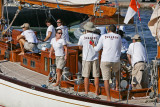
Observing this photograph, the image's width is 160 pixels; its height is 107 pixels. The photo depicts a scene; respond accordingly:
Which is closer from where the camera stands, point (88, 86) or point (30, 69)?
point (88, 86)

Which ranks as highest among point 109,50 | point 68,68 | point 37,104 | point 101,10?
point 101,10

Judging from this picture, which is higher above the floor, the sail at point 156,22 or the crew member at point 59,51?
the sail at point 156,22

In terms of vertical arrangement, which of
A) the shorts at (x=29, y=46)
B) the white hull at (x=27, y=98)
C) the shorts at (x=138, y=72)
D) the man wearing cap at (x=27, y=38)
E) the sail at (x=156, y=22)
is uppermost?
the sail at (x=156, y=22)

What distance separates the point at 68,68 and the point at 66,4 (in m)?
2.20

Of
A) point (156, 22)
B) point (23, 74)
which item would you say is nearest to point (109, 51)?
point (156, 22)

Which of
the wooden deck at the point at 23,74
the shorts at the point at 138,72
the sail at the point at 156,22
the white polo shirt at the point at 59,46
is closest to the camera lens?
the sail at the point at 156,22

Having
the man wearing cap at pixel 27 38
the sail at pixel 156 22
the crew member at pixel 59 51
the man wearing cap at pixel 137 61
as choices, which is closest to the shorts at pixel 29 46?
the man wearing cap at pixel 27 38

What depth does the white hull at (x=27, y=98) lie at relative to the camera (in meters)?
9.04

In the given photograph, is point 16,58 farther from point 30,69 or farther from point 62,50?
point 62,50

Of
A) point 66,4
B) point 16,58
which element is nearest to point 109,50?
point 66,4

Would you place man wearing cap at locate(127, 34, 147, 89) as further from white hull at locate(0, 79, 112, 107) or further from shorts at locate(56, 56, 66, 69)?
white hull at locate(0, 79, 112, 107)

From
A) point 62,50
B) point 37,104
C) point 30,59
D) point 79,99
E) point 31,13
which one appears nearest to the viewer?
point 79,99

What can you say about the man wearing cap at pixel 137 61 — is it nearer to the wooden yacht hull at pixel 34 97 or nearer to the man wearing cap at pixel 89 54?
the man wearing cap at pixel 89 54

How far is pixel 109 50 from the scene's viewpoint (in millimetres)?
9086
